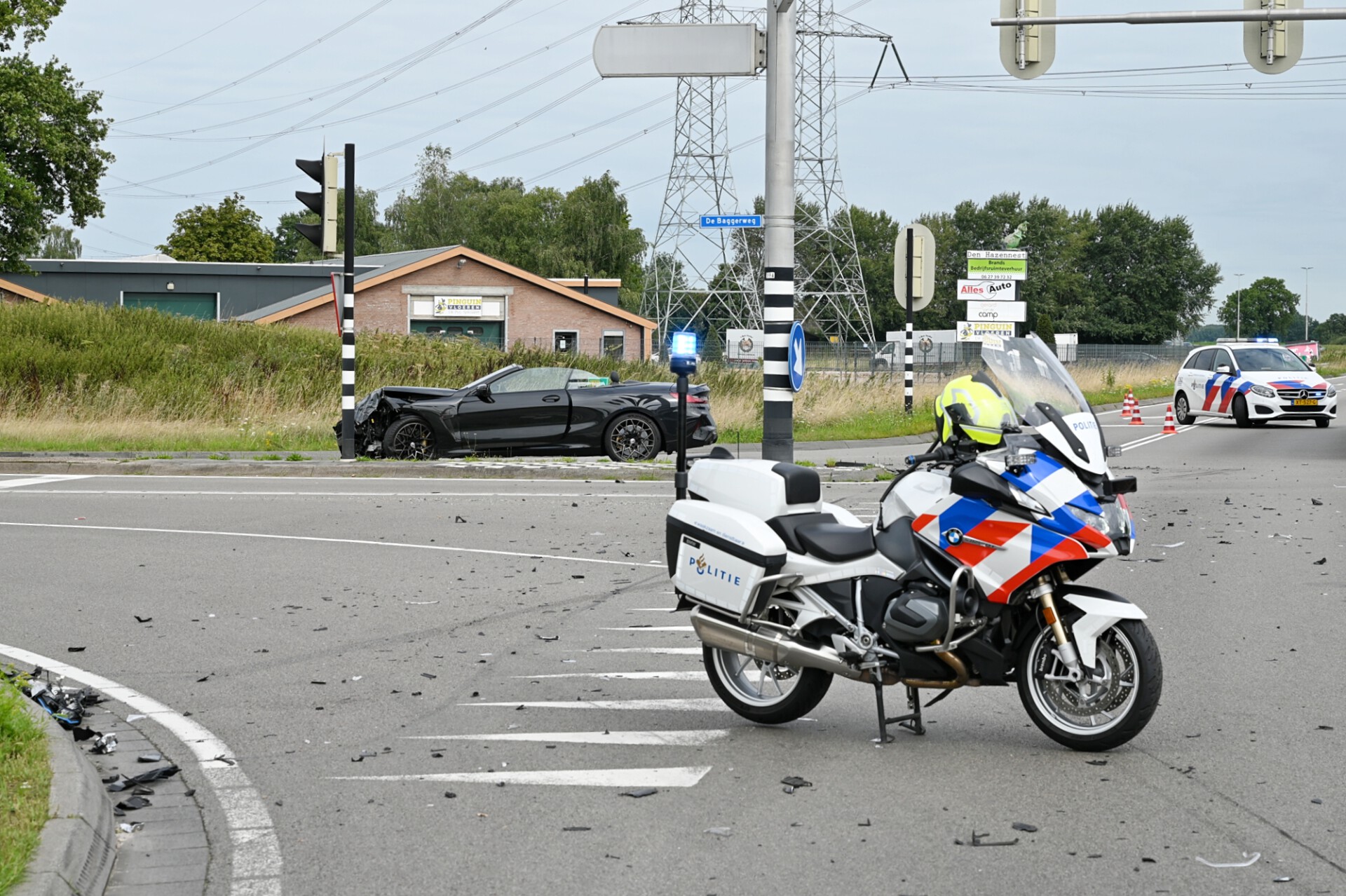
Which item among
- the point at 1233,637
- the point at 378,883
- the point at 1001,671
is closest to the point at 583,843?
the point at 378,883

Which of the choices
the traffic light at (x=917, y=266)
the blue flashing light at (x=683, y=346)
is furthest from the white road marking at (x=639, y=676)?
the traffic light at (x=917, y=266)

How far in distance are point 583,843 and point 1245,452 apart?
19754 mm

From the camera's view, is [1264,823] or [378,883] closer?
[378,883]

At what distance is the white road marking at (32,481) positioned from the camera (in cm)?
1683

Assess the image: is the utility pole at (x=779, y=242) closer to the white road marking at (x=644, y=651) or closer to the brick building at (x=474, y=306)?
the white road marking at (x=644, y=651)

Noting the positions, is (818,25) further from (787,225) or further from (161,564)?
(161,564)

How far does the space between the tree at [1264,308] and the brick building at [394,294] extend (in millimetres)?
107351

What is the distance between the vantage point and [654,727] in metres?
6.24

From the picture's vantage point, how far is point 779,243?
13.2 metres

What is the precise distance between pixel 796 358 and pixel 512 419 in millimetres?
7468

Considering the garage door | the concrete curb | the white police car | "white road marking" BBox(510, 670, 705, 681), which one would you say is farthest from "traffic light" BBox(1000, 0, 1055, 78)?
the garage door

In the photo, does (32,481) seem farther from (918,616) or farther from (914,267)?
(914,267)

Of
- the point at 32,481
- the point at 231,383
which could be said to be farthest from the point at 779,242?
the point at 231,383

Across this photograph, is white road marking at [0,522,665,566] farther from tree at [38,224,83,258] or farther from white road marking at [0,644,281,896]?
tree at [38,224,83,258]
